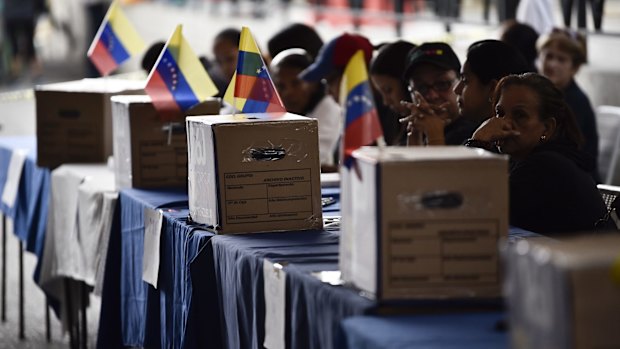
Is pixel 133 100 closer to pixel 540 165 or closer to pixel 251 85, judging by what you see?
pixel 251 85

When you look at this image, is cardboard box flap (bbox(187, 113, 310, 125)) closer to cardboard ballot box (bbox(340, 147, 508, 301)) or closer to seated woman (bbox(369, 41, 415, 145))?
cardboard ballot box (bbox(340, 147, 508, 301))

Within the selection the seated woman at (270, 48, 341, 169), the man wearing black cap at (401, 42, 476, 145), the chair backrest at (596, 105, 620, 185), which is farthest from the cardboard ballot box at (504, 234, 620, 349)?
the chair backrest at (596, 105, 620, 185)

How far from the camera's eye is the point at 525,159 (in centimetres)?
356

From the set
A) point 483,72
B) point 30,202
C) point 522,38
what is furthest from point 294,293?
point 522,38

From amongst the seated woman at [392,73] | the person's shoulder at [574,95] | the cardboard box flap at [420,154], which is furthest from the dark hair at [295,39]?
the cardboard box flap at [420,154]

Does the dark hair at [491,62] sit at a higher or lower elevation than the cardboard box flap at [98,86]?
higher

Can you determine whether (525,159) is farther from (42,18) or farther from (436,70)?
(42,18)

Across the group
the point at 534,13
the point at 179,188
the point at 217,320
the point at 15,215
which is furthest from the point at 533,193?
the point at 534,13

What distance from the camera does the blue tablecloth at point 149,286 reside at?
12.0 feet

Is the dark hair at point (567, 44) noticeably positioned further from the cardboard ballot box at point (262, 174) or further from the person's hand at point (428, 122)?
the cardboard ballot box at point (262, 174)

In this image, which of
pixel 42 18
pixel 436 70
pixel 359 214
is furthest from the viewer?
pixel 42 18

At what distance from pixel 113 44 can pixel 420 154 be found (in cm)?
352

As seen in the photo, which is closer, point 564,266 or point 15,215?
point 564,266

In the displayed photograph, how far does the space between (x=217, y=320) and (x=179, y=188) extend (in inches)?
43.0
